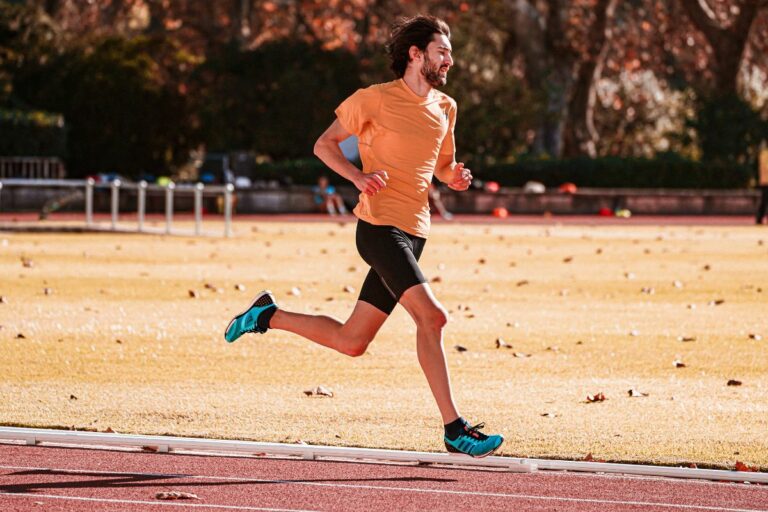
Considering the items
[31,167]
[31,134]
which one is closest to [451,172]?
→ [31,167]

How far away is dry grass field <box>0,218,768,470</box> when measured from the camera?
320 inches

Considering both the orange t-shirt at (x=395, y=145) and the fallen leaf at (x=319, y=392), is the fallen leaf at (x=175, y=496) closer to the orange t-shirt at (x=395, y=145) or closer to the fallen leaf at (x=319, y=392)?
the orange t-shirt at (x=395, y=145)

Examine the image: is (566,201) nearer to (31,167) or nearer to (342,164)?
(31,167)

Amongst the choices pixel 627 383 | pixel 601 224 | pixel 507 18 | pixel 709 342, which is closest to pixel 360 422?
pixel 627 383

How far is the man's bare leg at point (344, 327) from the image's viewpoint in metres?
7.40

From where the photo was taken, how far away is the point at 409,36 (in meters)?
7.18

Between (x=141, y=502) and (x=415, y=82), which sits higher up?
(x=415, y=82)

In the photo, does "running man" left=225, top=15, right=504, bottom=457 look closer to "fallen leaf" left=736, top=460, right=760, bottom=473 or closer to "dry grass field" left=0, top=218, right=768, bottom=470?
"dry grass field" left=0, top=218, right=768, bottom=470

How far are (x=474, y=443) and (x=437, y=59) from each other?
1.67m

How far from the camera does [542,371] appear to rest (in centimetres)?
1065

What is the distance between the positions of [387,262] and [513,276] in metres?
12.6

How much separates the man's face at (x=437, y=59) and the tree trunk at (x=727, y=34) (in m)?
35.8

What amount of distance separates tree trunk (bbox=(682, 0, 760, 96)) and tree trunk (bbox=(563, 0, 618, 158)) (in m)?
2.25

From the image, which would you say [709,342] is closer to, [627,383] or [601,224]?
[627,383]
